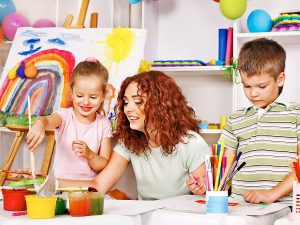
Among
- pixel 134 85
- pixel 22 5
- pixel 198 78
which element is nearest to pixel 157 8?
pixel 198 78

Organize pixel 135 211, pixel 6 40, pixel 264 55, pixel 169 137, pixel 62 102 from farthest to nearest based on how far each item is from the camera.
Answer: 1. pixel 6 40
2. pixel 62 102
3. pixel 169 137
4. pixel 264 55
5. pixel 135 211

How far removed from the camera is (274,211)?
1.29 metres

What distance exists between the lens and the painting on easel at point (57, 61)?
8.77 feet

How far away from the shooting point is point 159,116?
1.82 metres

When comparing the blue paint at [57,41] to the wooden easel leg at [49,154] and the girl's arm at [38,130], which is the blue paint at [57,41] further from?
the girl's arm at [38,130]

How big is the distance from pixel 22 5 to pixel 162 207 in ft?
8.17

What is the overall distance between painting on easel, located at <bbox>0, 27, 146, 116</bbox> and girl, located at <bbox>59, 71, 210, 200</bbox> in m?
0.75

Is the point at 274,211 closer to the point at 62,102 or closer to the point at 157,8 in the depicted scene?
the point at 62,102

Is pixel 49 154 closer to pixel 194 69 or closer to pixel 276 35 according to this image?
pixel 194 69

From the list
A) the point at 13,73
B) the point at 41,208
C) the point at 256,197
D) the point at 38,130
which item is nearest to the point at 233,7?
the point at 13,73

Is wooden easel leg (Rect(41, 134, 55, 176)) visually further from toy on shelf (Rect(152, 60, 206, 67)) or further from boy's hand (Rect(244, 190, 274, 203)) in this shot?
boy's hand (Rect(244, 190, 274, 203))

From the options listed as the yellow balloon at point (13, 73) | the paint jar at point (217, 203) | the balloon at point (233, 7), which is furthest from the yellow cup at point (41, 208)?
the balloon at point (233, 7)

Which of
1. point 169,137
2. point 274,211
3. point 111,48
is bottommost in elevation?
point 274,211

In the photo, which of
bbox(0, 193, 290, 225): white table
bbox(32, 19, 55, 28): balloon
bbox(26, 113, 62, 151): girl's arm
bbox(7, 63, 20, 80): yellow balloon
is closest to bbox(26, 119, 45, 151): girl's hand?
bbox(26, 113, 62, 151): girl's arm
